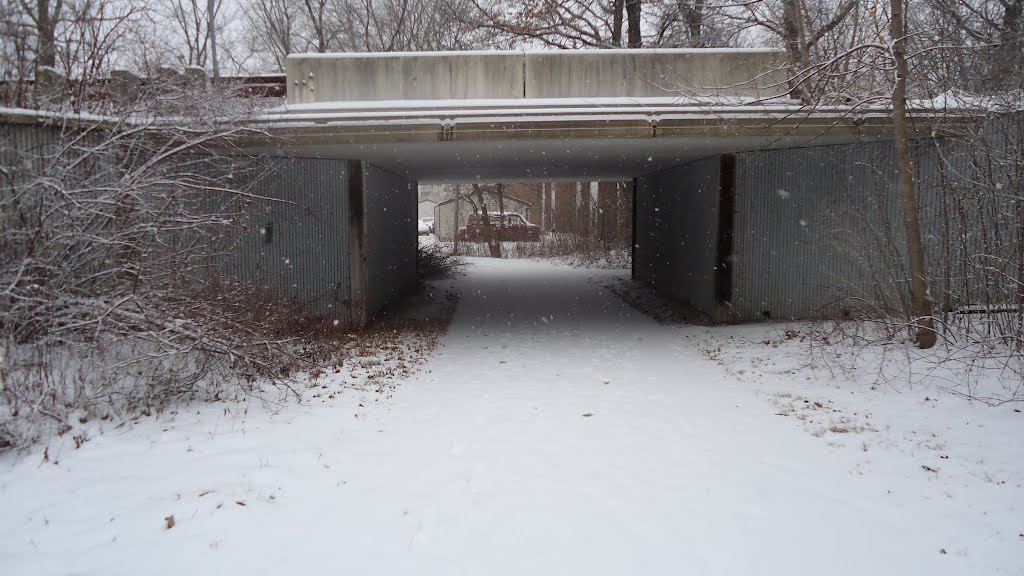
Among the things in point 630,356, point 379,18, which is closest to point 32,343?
point 630,356

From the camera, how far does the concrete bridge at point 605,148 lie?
8.22 metres

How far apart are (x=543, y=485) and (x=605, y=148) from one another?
22.4 ft

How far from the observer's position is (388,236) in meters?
12.3

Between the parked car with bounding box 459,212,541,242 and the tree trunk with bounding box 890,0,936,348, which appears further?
the parked car with bounding box 459,212,541,242

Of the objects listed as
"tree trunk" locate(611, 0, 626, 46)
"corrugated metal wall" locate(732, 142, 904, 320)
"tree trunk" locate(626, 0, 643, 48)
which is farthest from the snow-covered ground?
"tree trunk" locate(611, 0, 626, 46)

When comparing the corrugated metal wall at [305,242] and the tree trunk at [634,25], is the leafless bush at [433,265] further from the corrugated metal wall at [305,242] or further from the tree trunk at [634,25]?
the tree trunk at [634,25]

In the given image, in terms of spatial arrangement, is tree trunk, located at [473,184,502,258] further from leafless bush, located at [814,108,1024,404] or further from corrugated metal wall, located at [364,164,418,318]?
leafless bush, located at [814,108,1024,404]

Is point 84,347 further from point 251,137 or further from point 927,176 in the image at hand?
point 927,176

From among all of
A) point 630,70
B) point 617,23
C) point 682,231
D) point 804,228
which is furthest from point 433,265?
point 804,228

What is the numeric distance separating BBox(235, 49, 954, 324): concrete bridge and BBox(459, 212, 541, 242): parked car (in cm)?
1723

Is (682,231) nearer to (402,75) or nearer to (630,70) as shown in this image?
(630,70)

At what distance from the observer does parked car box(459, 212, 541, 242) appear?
29.6 m

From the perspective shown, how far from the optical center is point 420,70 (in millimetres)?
10625

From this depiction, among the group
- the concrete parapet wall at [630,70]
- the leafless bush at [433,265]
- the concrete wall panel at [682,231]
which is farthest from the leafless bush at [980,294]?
the leafless bush at [433,265]
